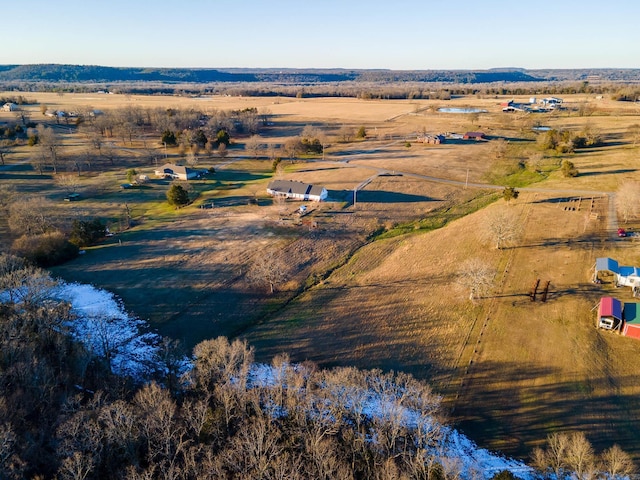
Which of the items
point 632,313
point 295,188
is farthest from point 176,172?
point 632,313

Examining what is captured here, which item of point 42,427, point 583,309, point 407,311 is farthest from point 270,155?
point 42,427

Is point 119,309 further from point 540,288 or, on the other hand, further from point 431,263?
point 540,288

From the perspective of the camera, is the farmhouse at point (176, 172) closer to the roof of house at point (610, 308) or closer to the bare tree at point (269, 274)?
the bare tree at point (269, 274)

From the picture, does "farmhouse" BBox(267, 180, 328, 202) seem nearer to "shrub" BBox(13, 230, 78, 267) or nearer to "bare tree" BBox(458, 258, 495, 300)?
"bare tree" BBox(458, 258, 495, 300)

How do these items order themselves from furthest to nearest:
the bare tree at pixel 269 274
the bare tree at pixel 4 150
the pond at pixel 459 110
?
the pond at pixel 459 110 < the bare tree at pixel 4 150 < the bare tree at pixel 269 274

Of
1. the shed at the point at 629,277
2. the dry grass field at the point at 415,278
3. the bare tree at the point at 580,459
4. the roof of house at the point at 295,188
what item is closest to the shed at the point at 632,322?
the dry grass field at the point at 415,278

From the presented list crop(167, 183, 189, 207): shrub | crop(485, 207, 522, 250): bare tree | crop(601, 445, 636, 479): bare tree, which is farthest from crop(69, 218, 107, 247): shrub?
crop(601, 445, 636, 479): bare tree
